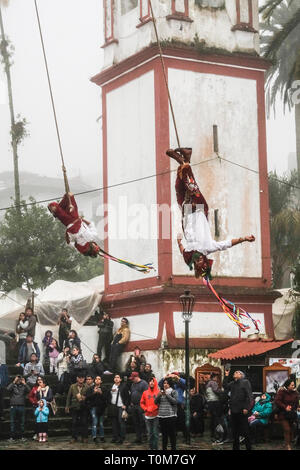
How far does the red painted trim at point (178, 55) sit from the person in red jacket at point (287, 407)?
549 inches

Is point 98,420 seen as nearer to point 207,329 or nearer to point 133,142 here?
point 207,329

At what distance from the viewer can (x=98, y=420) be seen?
31.8 m

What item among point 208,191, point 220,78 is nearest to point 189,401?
point 208,191

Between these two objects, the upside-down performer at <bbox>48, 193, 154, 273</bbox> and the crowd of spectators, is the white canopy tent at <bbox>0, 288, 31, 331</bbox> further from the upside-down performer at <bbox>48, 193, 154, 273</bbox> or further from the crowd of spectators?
the upside-down performer at <bbox>48, 193, 154, 273</bbox>

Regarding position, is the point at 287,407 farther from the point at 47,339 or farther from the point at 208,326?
the point at 208,326

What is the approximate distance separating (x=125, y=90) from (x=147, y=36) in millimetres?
2157

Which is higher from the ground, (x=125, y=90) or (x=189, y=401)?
(x=125, y=90)

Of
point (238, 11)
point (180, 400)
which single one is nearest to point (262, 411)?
point (180, 400)

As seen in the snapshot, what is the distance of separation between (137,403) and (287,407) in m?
4.54

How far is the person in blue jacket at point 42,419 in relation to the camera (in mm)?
30781

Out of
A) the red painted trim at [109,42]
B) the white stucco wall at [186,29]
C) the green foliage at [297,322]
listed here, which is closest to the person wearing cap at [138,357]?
the green foliage at [297,322]

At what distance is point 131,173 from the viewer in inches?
1576

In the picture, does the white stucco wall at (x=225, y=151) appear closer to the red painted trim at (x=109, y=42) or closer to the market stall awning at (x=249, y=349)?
the red painted trim at (x=109, y=42)

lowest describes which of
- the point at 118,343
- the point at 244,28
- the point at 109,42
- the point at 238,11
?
the point at 118,343
